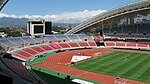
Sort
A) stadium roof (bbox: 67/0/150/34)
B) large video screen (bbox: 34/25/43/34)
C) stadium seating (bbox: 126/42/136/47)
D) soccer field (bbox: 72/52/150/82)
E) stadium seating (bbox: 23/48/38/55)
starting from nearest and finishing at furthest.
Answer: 1. soccer field (bbox: 72/52/150/82)
2. stadium seating (bbox: 23/48/38/55)
3. stadium roof (bbox: 67/0/150/34)
4. large video screen (bbox: 34/25/43/34)
5. stadium seating (bbox: 126/42/136/47)

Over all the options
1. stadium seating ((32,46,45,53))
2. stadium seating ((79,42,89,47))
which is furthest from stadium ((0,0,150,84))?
stadium seating ((79,42,89,47))

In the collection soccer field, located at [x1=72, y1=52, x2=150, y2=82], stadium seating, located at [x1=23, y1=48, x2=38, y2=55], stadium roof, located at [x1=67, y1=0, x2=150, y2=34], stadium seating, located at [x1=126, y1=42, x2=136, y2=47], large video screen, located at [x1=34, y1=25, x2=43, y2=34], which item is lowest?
soccer field, located at [x1=72, y1=52, x2=150, y2=82]

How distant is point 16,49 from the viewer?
55.2 m

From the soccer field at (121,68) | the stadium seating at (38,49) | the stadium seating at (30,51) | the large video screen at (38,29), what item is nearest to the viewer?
the soccer field at (121,68)

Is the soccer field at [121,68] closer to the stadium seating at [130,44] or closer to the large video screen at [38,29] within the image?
the stadium seating at [130,44]

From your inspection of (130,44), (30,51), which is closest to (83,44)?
(130,44)

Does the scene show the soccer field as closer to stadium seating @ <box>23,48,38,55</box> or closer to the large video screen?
stadium seating @ <box>23,48,38,55</box>

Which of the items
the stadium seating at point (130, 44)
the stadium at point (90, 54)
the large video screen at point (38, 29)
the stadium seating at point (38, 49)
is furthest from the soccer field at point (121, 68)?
the large video screen at point (38, 29)

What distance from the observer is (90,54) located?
58.8 meters

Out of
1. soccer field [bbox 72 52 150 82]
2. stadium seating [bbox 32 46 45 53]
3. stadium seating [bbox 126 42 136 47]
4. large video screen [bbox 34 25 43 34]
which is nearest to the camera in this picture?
soccer field [bbox 72 52 150 82]

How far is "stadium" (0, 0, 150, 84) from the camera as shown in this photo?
3234cm

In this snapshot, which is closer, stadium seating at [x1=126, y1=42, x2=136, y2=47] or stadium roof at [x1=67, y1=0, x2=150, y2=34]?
stadium roof at [x1=67, y1=0, x2=150, y2=34]

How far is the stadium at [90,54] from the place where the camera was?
106 ft

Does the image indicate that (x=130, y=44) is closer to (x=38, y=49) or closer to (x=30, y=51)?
(x=38, y=49)
